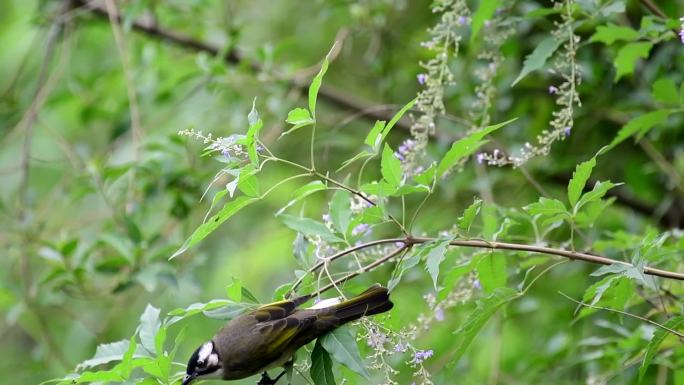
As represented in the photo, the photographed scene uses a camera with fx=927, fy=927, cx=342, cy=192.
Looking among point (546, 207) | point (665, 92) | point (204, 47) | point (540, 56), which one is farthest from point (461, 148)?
point (204, 47)

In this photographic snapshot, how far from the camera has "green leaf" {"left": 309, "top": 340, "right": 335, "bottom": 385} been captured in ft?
6.59

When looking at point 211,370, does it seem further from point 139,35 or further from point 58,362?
point 139,35

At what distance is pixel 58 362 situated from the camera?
404cm

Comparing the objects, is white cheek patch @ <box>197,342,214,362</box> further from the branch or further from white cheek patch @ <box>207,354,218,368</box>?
the branch

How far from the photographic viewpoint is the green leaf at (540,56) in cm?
254

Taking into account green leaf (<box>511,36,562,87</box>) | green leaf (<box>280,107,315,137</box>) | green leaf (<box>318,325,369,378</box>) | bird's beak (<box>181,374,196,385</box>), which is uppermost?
green leaf (<box>280,107,315,137</box>)

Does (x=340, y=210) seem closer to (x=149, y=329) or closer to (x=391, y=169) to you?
(x=391, y=169)

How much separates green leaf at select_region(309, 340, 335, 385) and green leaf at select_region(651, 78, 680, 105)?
1.34m

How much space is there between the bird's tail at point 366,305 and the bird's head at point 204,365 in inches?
14.9

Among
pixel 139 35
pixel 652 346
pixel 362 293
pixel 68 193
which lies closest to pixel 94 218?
pixel 68 193

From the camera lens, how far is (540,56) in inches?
102

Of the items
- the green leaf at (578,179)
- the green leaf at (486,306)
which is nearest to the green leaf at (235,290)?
the green leaf at (486,306)

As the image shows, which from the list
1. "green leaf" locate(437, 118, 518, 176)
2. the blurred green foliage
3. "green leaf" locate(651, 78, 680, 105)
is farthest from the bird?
"green leaf" locate(651, 78, 680, 105)

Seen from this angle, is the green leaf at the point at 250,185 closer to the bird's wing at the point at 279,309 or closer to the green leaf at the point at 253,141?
the green leaf at the point at 253,141
